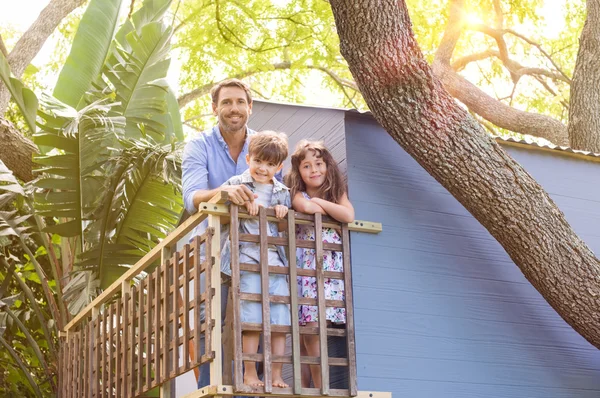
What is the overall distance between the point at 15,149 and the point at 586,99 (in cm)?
660

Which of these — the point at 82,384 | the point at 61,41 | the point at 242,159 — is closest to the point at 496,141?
the point at 242,159

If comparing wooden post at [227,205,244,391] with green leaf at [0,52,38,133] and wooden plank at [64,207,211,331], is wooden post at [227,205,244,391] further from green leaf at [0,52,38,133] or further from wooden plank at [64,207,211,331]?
green leaf at [0,52,38,133]

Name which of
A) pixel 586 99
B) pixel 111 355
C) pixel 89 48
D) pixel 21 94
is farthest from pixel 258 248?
pixel 586 99

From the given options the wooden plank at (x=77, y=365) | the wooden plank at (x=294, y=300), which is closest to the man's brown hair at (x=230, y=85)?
the wooden plank at (x=294, y=300)

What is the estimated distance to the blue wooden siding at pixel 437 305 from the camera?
523 cm

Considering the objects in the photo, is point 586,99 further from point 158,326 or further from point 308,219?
point 158,326

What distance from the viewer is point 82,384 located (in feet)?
22.5

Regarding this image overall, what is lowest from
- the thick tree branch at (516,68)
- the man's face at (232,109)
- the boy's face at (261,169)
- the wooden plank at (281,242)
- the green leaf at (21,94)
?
the wooden plank at (281,242)

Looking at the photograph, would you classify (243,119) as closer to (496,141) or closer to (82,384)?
(496,141)

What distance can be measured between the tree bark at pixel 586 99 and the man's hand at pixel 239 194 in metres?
6.97

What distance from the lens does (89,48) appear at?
8.86 m

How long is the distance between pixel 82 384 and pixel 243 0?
935 centimetres

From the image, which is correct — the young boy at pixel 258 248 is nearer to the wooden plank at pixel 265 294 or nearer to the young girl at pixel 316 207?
the wooden plank at pixel 265 294

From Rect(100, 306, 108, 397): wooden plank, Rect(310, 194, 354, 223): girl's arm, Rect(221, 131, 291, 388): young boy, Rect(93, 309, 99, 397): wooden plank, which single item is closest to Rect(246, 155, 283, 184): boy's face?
Rect(221, 131, 291, 388): young boy
